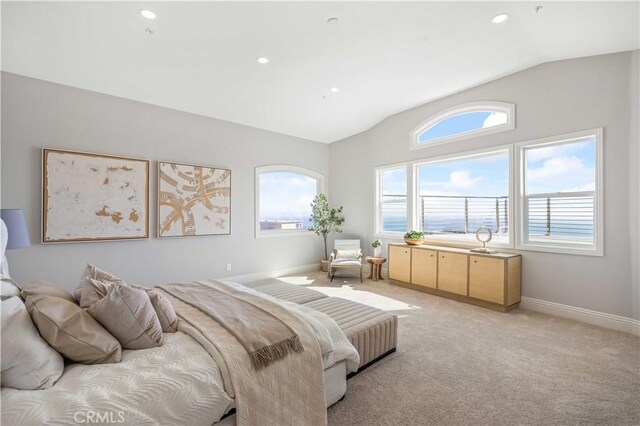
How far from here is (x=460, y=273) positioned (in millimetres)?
4215

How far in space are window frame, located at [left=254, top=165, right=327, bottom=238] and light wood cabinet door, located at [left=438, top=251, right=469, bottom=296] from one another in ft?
9.53

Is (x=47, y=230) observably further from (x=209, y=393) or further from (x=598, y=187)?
(x=598, y=187)

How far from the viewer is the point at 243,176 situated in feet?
17.3

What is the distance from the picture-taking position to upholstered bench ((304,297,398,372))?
7.61 ft

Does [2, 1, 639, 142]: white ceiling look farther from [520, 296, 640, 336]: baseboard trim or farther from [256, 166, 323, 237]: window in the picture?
[520, 296, 640, 336]: baseboard trim

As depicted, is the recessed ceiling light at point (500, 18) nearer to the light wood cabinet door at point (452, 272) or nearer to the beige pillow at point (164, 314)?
the light wood cabinet door at point (452, 272)

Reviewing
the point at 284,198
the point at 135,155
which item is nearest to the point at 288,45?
the point at 135,155

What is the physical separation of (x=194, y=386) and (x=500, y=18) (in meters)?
4.15

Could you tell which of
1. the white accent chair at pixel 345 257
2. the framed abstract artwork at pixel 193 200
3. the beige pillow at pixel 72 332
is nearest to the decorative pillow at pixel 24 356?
the beige pillow at pixel 72 332

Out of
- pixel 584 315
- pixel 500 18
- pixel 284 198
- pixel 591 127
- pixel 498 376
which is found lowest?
pixel 498 376

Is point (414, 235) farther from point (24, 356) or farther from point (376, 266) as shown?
point (24, 356)

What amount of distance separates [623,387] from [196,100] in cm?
566

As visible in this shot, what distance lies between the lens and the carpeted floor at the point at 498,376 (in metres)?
1.89

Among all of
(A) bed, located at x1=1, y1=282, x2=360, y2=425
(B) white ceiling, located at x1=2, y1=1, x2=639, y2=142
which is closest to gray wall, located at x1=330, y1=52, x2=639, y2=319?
(B) white ceiling, located at x1=2, y1=1, x2=639, y2=142
